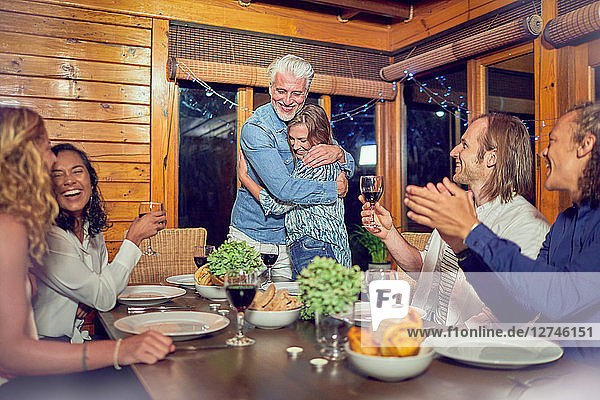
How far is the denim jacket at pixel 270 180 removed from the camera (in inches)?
86.4

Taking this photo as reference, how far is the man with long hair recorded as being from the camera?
5.54 feet

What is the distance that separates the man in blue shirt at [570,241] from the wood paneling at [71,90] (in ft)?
8.99

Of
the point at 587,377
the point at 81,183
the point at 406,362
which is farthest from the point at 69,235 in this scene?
the point at 587,377

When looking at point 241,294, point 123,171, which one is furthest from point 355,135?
point 241,294

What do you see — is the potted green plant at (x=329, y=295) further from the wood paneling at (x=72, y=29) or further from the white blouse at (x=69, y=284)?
the wood paneling at (x=72, y=29)

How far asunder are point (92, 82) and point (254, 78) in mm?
1117

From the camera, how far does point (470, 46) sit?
337 cm

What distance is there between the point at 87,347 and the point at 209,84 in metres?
2.89

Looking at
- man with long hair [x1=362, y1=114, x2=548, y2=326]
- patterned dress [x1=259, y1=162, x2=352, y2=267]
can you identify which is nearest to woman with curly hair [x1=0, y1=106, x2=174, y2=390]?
man with long hair [x1=362, y1=114, x2=548, y2=326]

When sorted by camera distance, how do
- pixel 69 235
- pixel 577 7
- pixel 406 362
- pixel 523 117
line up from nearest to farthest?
1. pixel 406 362
2. pixel 69 235
3. pixel 577 7
4. pixel 523 117

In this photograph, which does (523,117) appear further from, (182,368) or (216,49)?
(182,368)

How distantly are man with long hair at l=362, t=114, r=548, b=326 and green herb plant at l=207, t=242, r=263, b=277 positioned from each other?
447 millimetres

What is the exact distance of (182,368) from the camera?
1.02m

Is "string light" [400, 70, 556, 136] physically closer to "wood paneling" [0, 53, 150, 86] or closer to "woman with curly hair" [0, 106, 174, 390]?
"wood paneling" [0, 53, 150, 86]
